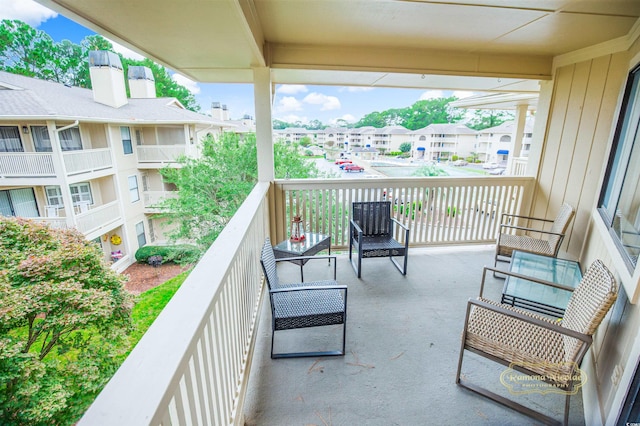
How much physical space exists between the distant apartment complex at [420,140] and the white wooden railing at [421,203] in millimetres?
4328

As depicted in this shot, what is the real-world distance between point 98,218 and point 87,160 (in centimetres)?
149

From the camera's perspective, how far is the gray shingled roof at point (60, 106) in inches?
175

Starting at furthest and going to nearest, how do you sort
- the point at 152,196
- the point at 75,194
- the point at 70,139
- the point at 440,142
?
the point at 152,196, the point at 440,142, the point at 75,194, the point at 70,139

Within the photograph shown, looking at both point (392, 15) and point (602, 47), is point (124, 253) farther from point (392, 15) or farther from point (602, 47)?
point (602, 47)

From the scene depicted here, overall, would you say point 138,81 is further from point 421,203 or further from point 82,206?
point 421,203

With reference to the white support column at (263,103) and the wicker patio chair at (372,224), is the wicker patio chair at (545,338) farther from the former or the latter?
the white support column at (263,103)

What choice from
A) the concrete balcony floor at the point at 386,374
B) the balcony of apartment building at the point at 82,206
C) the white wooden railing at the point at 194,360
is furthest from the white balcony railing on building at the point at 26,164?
the white wooden railing at the point at 194,360

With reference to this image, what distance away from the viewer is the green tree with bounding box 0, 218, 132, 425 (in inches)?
112

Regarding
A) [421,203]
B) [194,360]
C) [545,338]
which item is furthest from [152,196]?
[545,338]

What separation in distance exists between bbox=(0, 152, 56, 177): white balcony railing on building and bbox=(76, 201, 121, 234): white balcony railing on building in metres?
1.60

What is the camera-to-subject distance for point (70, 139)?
237 inches

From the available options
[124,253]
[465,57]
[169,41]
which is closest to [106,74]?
[124,253]

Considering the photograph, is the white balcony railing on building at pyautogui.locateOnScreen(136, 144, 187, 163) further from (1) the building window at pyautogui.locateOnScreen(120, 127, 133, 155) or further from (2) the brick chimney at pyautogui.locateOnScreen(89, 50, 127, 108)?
(2) the brick chimney at pyautogui.locateOnScreen(89, 50, 127, 108)

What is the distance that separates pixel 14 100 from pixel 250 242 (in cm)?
Result: 540
